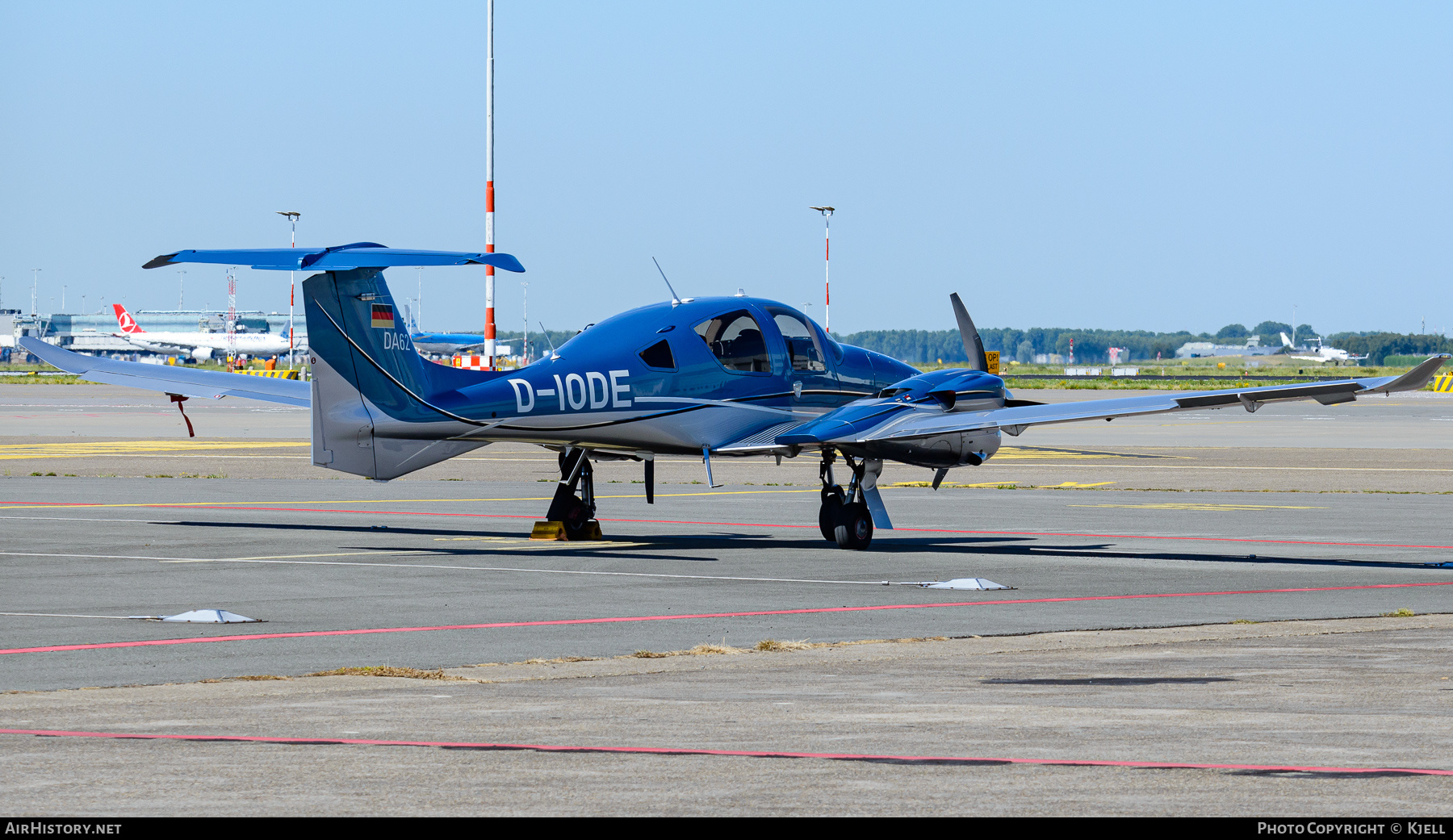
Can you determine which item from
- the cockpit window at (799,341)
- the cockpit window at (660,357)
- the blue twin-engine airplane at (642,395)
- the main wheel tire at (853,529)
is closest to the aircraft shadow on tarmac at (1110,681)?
the blue twin-engine airplane at (642,395)

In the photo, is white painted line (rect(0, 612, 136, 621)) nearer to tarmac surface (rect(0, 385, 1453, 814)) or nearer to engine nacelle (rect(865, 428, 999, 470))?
tarmac surface (rect(0, 385, 1453, 814))

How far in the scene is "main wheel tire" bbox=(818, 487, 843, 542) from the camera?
23453 mm

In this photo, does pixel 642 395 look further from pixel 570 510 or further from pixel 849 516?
pixel 849 516

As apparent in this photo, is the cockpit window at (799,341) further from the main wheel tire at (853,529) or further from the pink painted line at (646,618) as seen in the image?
the pink painted line at (646,618)

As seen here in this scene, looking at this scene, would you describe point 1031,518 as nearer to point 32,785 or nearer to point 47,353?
point 47,353

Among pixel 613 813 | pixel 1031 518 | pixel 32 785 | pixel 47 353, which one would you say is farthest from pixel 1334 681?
pixel 47 353

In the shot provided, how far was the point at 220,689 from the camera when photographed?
38.1ft

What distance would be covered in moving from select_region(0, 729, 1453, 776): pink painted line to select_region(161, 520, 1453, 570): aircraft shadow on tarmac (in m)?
12.2

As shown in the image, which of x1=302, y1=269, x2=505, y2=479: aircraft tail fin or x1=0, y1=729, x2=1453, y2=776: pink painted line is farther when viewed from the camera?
x1=302, y1=269, x2=505, y2=479: aircraft tail fin

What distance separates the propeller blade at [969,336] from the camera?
90.5ft

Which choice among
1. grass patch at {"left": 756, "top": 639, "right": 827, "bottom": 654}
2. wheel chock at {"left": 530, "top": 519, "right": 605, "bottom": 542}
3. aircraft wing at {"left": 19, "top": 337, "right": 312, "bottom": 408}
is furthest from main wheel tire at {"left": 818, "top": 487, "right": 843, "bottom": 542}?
grass patch at {"left": 756, "top": 639, "right": 827, "bottom": 654}

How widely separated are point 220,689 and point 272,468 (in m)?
30.0

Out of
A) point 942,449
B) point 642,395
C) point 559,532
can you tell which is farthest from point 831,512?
point 559,532

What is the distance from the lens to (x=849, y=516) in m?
23.3
